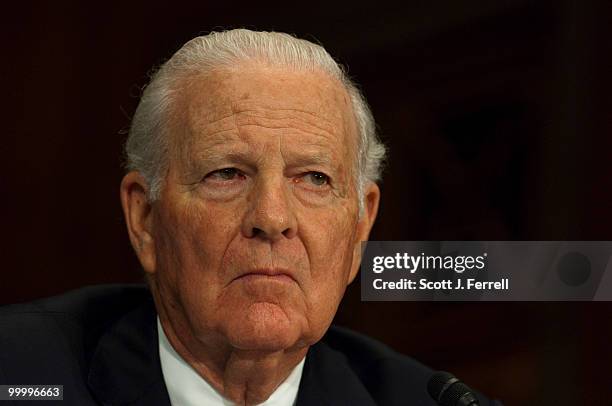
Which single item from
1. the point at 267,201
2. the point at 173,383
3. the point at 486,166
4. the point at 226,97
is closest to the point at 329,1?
the point at 486,166

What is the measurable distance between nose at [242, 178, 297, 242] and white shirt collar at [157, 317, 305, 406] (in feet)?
1.35

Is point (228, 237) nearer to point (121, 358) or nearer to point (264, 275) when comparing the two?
point (264, 275)

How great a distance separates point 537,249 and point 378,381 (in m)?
0.63

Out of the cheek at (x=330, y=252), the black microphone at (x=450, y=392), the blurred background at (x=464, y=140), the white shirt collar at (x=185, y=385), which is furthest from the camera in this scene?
the blurred background at (x=464, y=140)

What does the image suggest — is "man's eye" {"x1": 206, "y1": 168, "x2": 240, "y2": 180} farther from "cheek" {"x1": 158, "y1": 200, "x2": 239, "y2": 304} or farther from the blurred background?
the blurred background

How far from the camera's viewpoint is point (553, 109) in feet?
10.2

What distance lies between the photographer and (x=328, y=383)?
2596 mm

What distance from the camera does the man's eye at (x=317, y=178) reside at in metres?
2.34

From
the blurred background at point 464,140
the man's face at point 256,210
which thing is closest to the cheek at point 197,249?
the man's face at point 256,210

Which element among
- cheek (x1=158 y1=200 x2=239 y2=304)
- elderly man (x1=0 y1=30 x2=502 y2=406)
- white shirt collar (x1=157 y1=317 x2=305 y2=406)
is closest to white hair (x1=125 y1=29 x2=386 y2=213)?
elderly man (x1=0 y1=30 x2=502 y2=406)

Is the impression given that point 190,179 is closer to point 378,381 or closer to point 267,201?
point 267,201

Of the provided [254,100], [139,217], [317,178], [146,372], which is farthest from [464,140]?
[146,372]

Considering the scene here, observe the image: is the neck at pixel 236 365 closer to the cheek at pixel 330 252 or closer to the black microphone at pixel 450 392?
the cheek at pixel 330 252

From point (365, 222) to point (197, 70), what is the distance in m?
0.57
